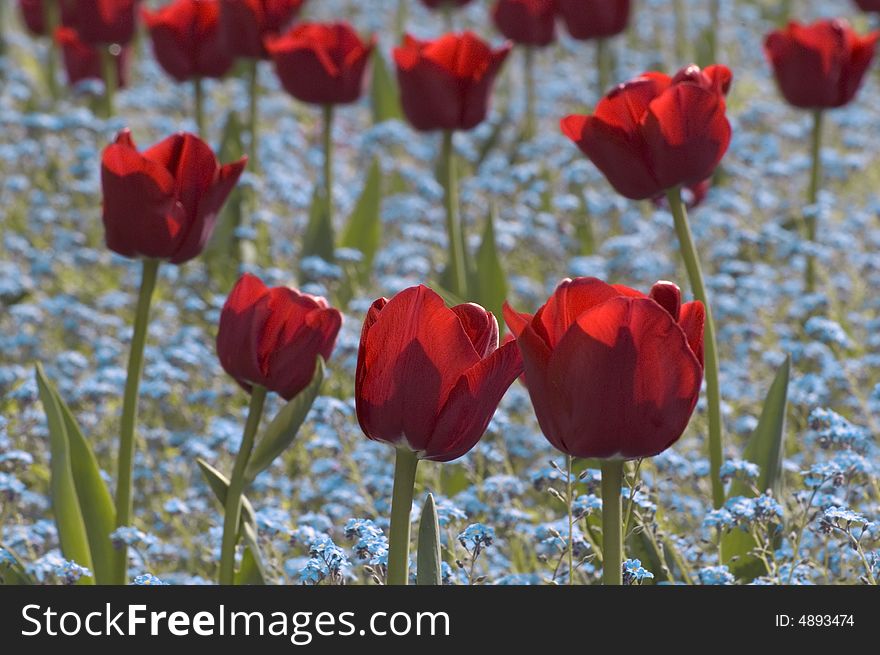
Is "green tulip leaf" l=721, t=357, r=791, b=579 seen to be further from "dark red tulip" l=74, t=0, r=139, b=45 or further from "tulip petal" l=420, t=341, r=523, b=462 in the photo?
"dark red tulip" l=74, t=0, r=139, b=45

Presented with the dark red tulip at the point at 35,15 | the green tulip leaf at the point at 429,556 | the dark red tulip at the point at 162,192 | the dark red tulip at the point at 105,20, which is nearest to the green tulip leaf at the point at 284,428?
the green tulip leaf at the point at 429,556

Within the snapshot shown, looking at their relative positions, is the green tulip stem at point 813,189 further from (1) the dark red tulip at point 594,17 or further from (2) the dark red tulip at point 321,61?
(2) the dark red tulip at point 321,61

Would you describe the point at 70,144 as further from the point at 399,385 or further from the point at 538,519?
the point at 399,385

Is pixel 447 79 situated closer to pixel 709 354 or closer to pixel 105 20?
pixel 709 354

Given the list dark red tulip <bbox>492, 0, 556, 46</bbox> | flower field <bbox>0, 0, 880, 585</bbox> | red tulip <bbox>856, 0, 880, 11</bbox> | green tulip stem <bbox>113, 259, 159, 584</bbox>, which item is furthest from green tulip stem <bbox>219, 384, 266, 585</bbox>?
red tulip <bbox>856, 0, 880, 11</bbox>

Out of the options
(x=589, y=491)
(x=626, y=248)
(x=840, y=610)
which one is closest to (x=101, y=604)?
(x=840, y=610)

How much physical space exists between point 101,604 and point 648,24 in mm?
6440

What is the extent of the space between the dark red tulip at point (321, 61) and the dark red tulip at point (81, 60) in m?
1.50

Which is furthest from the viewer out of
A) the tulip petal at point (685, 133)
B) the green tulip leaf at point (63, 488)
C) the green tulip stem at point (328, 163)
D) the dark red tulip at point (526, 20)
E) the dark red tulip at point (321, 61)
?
the dark red tulip at point (526, 20)

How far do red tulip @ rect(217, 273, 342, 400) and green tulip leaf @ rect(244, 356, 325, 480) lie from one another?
29 millimetres

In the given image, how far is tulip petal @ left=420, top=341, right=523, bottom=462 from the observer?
4.63 ft

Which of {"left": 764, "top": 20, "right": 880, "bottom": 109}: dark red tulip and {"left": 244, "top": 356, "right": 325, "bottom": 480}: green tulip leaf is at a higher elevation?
{"left": 764, "top": 20, "right": 880, "bottom": 109}: dark red tulip

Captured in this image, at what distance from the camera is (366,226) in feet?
12.5

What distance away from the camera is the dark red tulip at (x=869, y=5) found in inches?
173
